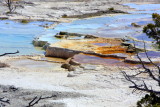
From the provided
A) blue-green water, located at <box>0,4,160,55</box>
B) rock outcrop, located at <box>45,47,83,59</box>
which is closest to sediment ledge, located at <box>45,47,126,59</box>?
rock outcrop, located at <box>45,47,83,59</box>

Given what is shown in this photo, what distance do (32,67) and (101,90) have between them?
4.68 meters

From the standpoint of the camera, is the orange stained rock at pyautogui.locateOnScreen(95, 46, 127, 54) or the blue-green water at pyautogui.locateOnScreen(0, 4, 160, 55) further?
the blue-green water at pyautogui.locateOnScreen(0, 4, 160, 55)

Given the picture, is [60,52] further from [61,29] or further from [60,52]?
[61,29]

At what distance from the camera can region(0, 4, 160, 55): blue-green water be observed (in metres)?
18.8

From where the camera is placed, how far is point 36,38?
19828 mm

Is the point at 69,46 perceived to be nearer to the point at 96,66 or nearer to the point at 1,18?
the point at 96,66

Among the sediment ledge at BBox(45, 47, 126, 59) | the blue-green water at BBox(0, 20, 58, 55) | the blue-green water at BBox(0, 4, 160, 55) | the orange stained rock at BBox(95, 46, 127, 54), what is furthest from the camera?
the blue-green water at BBox(0, 4, 160, 55)

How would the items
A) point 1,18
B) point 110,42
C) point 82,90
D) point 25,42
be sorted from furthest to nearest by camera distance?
point 1,18 → point 25,42 → point 110,42 → point 82,90

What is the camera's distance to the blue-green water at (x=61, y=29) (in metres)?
18.8

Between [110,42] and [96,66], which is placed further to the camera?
[110,42]

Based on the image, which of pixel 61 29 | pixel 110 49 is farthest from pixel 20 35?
pixel 110 49

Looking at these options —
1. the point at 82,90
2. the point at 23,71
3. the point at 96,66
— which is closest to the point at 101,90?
the point at 82,90

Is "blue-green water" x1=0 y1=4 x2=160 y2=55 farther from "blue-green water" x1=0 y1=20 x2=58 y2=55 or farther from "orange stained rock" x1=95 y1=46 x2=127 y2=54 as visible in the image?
"orange stained rock" x1=95 y1=46 x2=127 y2=54

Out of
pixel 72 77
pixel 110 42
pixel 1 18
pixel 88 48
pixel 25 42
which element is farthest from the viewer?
pixel 1 18
